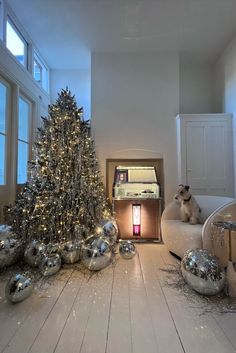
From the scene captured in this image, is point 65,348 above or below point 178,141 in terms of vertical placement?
below

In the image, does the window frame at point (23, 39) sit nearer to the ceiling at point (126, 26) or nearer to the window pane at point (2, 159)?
the ceiling at point (126, 26)

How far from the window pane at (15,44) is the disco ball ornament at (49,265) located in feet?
10.1

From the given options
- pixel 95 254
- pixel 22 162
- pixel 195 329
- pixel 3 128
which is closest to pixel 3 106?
pixel 3 128

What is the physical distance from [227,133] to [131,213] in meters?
2.17

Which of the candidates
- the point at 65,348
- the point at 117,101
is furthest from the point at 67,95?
the point at 65,348

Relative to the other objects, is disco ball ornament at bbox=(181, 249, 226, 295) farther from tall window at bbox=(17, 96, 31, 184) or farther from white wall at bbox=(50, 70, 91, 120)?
white wall at bbox=(50, 70, 91, 120)

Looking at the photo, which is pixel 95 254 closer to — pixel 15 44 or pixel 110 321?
pixel 110 321

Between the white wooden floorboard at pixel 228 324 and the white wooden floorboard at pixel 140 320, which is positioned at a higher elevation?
the white wooden floorboard at pixel 228 324

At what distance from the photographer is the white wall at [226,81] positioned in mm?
3881

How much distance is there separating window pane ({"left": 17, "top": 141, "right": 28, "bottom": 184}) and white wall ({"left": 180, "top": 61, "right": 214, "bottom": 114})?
309 centimetres

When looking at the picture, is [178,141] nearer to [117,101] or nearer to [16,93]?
[117,101]

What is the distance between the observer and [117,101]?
4320 mm

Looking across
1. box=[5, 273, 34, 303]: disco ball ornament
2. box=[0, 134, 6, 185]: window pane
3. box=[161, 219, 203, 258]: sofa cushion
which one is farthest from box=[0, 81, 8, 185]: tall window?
box=[161, 219, 203, 258]: sofa cushion

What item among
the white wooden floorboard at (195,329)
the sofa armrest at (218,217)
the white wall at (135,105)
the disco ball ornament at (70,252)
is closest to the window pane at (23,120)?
the white wall at (135,105)
